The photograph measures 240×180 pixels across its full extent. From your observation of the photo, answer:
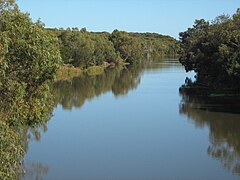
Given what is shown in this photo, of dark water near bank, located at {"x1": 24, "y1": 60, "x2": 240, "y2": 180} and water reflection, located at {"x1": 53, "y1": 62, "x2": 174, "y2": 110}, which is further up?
dark water near bank, located at {"x1": 24, "y1": 60, "x2": 240, "y2": 180}

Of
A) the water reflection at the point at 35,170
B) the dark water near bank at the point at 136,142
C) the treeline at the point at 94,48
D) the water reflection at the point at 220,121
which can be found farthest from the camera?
the treeline at the point at 94,48

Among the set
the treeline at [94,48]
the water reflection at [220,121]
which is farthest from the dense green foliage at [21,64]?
the treeline at [94,48]

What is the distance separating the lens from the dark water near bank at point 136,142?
17.8m

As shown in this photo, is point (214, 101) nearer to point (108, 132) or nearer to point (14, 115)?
point (108, 132)

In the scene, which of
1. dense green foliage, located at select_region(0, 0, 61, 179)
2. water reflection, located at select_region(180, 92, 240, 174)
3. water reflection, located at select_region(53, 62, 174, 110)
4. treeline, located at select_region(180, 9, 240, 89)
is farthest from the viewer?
water reflection, located at select_region(53, 62, 174, 110)

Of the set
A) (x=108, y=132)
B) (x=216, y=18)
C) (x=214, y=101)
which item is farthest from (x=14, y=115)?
(x=216, y=18)

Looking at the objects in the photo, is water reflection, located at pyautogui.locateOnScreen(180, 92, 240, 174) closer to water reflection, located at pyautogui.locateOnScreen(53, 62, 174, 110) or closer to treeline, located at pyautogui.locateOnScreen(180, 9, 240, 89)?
treeline, located at pyautogui.locateOnScreen(180, 9, 240, 89)

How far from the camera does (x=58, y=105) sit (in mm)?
36375

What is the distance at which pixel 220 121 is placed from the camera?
92.8ft

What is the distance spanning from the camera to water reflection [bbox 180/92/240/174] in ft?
66.0

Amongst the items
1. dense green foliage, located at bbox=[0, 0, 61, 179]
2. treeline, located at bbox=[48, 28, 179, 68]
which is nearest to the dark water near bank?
dense green foliage, located at bbox=[0, 0, 61, 179]

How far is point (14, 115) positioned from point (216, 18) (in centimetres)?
3490

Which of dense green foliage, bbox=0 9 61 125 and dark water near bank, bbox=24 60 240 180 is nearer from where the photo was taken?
dense green foliage, bbox=0 9 61 125

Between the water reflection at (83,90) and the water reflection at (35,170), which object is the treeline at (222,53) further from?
the water reflection at (35,170)
